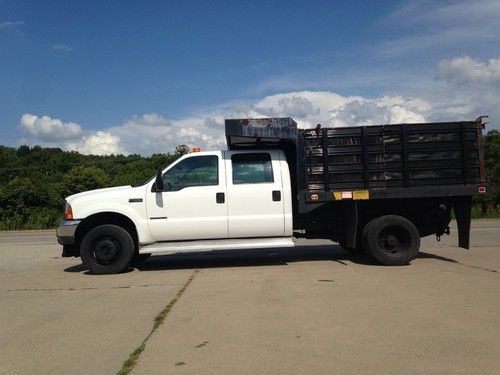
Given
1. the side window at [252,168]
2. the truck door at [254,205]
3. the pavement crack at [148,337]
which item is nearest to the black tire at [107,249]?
the pavement crack at [148,337]

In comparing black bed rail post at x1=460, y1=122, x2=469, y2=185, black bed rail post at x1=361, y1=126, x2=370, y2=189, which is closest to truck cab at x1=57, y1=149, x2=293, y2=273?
black bed rail post at x1=361, y1=126, x2=370, y2=189

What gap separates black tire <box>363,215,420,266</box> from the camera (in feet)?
30.8

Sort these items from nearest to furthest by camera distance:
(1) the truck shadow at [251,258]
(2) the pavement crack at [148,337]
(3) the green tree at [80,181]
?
(2) the pavement crack at [148,337]
(1) the truck shadow at [251,258]
(3) the green tree at [80,181]

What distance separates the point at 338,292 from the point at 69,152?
79830 millimetres

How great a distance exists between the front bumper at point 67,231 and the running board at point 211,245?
116cm

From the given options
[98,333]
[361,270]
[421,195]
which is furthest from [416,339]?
[421,195]

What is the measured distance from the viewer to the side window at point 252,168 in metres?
9.52

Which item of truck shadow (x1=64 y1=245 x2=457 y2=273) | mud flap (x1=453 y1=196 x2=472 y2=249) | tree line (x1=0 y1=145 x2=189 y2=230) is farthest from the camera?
tree line (x1=0 y1=145 x2=189 y2=230)

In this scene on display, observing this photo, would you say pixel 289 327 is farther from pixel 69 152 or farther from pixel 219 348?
pixel 69 152

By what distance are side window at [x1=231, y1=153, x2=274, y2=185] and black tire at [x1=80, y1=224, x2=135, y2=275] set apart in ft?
7.01

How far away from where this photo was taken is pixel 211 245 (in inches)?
365

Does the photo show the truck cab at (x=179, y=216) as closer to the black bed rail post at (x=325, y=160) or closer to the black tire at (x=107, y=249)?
the black tire at (x=107, y=249)

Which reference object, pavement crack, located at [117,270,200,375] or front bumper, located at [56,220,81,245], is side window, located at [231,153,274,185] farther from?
front bumper, located at [56,220,81,245]

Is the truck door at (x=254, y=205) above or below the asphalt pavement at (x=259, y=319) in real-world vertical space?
above
